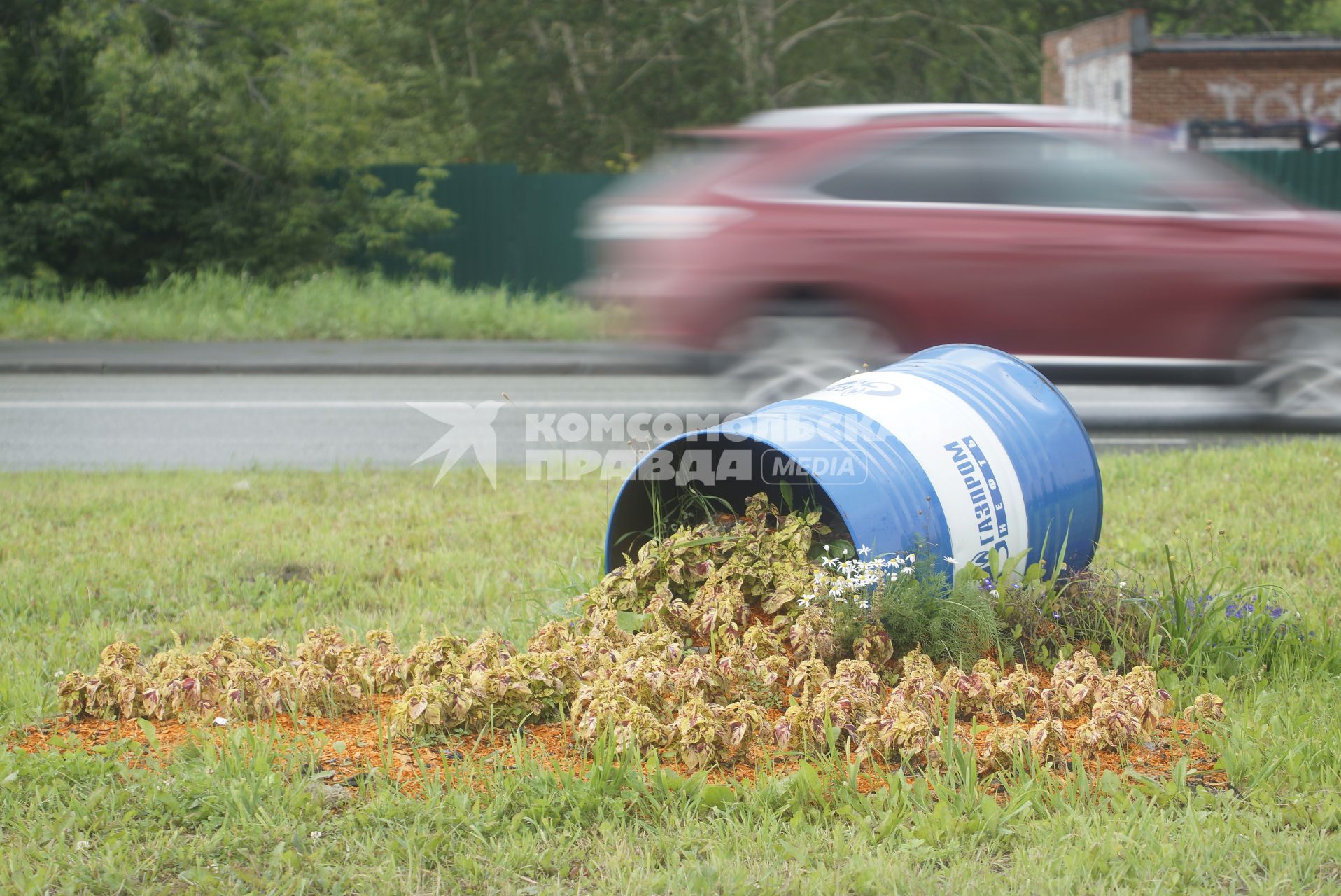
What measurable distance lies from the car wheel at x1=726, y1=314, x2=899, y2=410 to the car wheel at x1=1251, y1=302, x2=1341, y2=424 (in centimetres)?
222

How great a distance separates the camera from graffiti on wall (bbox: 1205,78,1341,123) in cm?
2389

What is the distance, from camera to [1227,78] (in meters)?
23.9

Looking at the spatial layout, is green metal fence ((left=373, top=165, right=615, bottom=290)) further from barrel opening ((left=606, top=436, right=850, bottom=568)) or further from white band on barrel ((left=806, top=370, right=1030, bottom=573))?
white band on barrel ((left=806, top=370, right=1030, bottom=573))

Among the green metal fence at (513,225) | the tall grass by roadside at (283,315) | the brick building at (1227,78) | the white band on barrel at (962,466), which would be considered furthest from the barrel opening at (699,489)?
the brick building at (1227,78)

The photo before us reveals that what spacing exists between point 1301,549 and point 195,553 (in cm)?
422

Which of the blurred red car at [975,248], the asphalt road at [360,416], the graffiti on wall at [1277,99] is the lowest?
the asphalt road at [360,416]

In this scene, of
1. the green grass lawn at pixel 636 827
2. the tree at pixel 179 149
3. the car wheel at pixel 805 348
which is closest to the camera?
the green grass lawn at pixel 636 827

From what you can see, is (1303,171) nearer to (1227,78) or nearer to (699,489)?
(1227,78)

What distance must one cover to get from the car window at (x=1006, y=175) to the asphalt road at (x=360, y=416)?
52.9 inches

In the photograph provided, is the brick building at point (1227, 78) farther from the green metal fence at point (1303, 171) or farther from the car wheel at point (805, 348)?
the car wheel at point (805, 348)

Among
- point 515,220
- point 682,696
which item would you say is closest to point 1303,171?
point 515,220

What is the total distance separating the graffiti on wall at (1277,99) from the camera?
23.9 m

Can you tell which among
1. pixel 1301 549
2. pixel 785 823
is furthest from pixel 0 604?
pixel 1301 549

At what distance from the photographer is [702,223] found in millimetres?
7547
